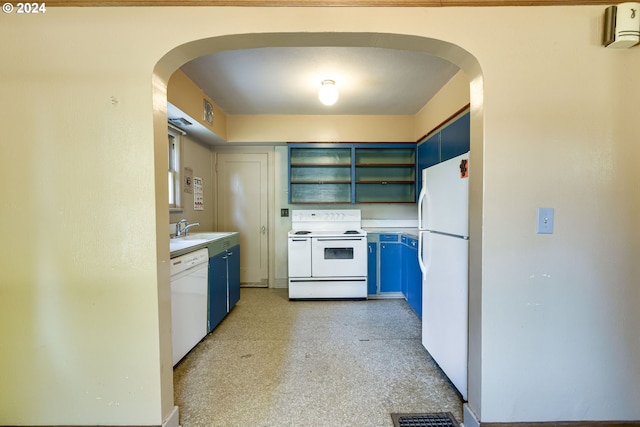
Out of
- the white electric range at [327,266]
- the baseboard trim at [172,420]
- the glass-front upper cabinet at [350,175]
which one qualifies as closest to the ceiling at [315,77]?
the glass-front upper cabinet at [350,175]

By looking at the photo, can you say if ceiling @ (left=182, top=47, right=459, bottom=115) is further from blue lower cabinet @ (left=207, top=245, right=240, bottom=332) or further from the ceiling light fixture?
blue lower cabinet @ (left=207, top=245, right=240, bottom=332)

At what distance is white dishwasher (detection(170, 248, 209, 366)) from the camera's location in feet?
6.36

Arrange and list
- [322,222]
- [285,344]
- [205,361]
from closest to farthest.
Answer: [205,361] → [285,344] → [322,222]

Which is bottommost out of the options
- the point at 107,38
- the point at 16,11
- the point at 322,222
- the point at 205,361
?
the point at 205,361

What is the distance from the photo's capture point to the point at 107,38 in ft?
4.14

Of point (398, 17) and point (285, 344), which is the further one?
point (285, 344)

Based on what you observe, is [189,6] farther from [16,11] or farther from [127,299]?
[127,299]

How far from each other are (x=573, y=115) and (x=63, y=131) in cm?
249

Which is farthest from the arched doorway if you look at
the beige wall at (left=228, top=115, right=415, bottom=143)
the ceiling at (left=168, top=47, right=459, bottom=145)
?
the beige wall at (left=228, top=115, right=415, bottom=143)

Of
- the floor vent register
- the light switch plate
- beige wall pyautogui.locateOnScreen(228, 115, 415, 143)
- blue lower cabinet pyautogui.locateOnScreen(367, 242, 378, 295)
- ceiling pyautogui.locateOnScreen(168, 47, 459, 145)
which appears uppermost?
ceiling pyautogui.locateOnScreen(168, 47, 459, 145)

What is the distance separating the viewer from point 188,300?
6.94 feet

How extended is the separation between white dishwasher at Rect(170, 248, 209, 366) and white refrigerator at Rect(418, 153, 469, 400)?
1.89 meters

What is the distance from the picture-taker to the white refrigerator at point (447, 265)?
1.55m

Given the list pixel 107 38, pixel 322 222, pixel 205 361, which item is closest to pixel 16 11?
pixel 107 38
